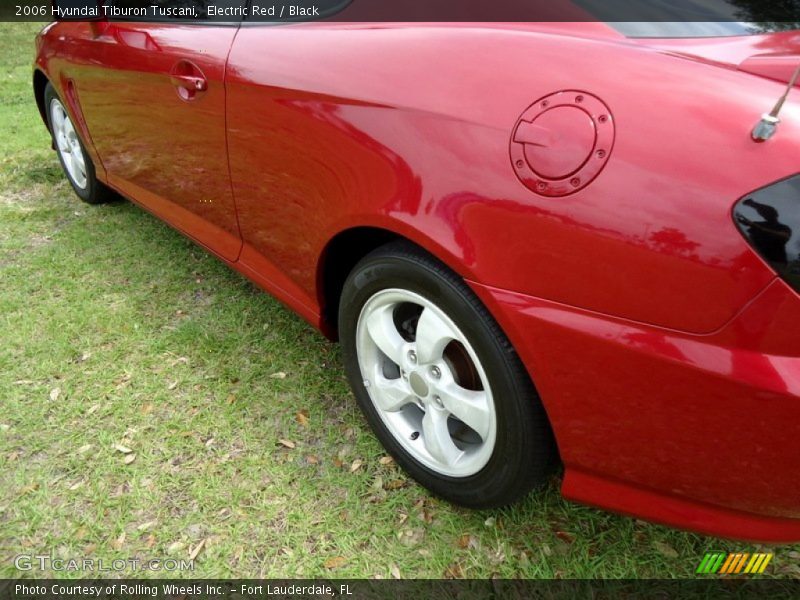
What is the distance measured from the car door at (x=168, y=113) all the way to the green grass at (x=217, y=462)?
0.46 meters

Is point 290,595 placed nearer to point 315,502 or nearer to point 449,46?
point 315,502

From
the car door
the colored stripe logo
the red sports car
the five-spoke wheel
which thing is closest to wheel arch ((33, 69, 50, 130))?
the car door

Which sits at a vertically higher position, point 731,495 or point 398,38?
point 398,38

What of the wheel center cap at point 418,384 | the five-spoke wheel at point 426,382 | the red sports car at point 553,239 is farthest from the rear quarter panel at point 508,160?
the wheel center cap at point 418,384

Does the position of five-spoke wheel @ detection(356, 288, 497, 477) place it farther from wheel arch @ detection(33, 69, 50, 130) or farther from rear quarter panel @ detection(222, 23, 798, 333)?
wheel arch @ detection(33, 69, 50, 130)

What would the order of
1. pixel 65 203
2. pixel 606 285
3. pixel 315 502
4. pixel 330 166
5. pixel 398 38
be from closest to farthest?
pixel 606 285, pixel 398 38, pixel 330 166, pixel 315 502, pixel 65 203

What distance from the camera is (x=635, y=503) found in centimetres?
139

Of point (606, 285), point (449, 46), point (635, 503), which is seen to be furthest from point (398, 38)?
point (635, 503)

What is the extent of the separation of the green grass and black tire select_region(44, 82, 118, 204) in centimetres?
87

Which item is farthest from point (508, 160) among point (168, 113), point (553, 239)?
point (168, 113)

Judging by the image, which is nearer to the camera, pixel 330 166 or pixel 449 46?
pixel 449 46

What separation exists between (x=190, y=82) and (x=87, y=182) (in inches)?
84.6

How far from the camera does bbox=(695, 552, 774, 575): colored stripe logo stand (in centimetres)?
169

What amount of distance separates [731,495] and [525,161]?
2.65 ft
